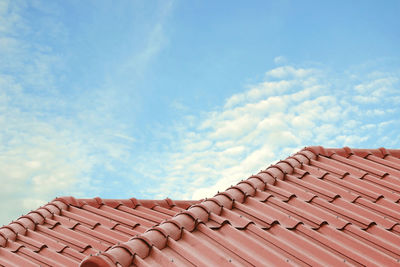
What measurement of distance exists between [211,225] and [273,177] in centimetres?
175

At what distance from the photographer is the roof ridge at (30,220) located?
258 inches

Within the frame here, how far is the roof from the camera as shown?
3.87 meters

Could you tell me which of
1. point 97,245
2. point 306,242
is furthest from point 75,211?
point 306,242

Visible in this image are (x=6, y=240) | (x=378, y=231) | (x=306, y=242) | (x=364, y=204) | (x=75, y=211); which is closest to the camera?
(x=306, y=242)

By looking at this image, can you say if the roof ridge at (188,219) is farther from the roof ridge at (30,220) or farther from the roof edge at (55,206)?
the roof ridge at (30,220)

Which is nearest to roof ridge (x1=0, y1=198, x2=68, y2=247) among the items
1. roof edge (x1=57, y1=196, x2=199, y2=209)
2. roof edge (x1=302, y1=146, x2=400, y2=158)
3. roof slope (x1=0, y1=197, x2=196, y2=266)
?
roof slope (x1=0, y1=197, x2=196, y2=266)

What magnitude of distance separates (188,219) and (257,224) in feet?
2.44

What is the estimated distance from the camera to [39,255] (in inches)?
223

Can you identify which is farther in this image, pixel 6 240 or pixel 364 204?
pixel 6 240

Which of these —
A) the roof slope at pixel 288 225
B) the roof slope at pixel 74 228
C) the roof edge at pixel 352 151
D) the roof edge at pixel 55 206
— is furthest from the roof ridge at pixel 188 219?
the roof edge at pixel 55 206

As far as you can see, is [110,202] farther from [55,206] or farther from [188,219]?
[188,219]

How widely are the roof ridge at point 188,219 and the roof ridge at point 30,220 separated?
332 cm

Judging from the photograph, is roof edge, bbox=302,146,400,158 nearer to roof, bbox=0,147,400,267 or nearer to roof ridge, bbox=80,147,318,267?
roof, bbox=0,147,400,267

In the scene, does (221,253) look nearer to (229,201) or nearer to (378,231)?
(229,201)
